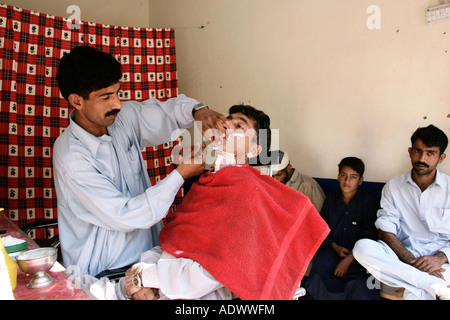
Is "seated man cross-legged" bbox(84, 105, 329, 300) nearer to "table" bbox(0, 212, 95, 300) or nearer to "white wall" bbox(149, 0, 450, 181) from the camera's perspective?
"table" bbox(0, 212, 95, 300)

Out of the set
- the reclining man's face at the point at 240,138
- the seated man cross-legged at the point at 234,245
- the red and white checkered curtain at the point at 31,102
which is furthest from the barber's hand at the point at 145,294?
the red and white checkered curtain at the point at 31,102

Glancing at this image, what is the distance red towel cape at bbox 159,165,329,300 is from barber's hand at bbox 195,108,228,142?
9.2 inches

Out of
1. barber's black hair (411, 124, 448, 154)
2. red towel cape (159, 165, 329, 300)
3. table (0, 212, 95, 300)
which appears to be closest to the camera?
table (0, 212, 95, 300)

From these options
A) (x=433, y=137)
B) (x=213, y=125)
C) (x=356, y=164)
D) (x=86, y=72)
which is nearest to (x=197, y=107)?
(x=213, y=125)

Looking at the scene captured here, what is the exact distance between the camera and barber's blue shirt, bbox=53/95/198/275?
1648mm

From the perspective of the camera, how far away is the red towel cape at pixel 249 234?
4.74 feet

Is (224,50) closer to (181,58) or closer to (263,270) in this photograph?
(181,58)

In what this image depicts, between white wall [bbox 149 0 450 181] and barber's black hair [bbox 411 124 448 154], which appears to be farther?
white wall [bbox 149 0 450 181]

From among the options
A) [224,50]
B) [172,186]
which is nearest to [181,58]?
[224,50]

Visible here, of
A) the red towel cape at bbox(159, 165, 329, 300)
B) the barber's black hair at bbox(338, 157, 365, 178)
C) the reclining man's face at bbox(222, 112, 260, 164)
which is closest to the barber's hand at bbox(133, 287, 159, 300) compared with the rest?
the red towel cape at bbox(159, 165, 329, 300)

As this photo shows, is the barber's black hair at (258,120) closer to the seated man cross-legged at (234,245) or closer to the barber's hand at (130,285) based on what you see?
the seated man cross-legged at (234,245)

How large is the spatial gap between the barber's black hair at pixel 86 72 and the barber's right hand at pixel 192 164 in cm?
56

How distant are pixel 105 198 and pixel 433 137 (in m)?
2.16

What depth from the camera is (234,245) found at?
149 centimetres
